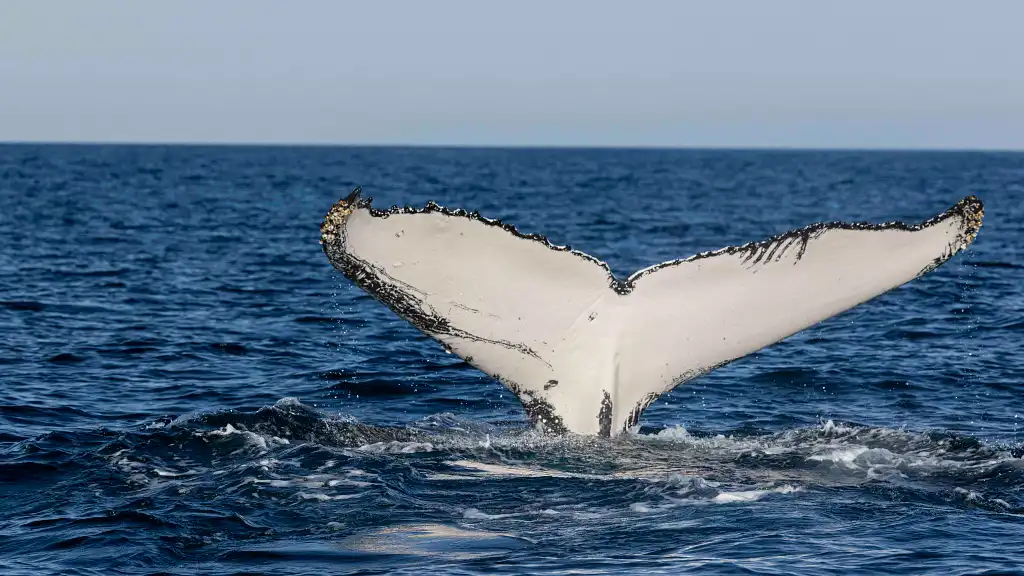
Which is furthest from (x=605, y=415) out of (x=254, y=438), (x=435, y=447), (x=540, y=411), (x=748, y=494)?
(x=254, y=438)

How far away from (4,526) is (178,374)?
6093 mm

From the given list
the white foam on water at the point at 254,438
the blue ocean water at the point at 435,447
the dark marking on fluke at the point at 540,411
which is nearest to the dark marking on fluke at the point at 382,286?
the dark marking on fluke at the point at 540,411

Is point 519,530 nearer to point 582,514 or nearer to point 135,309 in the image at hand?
point 582,514

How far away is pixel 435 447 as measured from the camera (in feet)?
31.2

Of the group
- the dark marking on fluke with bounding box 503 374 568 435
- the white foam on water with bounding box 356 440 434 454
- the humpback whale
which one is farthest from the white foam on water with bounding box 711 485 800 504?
the white foam on water with bounding box 356 440 434 454

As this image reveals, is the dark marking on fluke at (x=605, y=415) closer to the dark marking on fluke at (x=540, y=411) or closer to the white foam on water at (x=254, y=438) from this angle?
the dark marking on fluke at (x=540, y=411)

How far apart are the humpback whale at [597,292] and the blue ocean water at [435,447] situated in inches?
21.9

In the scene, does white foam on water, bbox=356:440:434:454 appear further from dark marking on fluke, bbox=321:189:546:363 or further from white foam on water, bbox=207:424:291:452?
dark marking on fluke, bbox=321:189:546:363

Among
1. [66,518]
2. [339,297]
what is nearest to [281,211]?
[339,297]

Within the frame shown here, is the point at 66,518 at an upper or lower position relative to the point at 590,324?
lower

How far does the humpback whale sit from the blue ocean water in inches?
21.9

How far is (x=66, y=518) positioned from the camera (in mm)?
7934

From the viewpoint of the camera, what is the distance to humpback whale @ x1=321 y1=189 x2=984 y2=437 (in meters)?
7.22

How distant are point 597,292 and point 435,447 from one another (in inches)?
87.5
